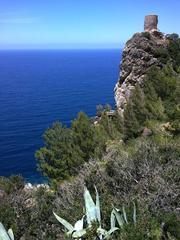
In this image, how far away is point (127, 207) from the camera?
1197 cm

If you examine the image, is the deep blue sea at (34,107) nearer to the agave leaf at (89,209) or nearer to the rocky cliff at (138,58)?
the rocky cliff at (138,58)

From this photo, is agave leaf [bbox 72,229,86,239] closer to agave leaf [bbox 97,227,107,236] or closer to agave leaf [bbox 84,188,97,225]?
agave leaf [bbox 97,227,107,236]

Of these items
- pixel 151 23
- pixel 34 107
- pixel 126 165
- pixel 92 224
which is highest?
pixel 151 23

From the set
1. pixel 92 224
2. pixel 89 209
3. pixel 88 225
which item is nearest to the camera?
pixel 92 224

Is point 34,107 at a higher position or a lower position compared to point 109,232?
lower

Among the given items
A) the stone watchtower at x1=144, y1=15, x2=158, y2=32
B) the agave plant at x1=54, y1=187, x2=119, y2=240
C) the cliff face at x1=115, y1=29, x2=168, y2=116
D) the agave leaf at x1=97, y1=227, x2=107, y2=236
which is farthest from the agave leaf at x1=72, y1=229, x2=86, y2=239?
the stone watchtower at x1=144, y1=15, x2=158, y2=32

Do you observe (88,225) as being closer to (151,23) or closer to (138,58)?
(138,58)

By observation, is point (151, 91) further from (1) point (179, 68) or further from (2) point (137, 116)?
(1) point (179, 68)

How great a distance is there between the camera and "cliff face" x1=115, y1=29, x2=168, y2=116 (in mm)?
39594

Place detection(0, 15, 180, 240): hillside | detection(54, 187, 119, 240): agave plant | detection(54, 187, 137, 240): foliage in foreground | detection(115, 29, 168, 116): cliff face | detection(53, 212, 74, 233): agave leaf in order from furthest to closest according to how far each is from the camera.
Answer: detection(115, 29, 168, 116): cliff face
detection(0, 15, 180, 240): hillside
detection(53, 212, 74, 233): agave leaf
detection(54, 187, 119, 240): agave plant
detection(54, 187, 137, 240): foliage in foreground

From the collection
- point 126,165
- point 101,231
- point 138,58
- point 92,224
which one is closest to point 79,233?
point 92,224

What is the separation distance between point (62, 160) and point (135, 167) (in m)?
11.6

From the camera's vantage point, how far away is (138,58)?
131 feet

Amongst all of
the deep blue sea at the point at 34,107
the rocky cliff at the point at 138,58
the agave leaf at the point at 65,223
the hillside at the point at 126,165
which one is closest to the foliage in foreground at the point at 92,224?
the agave leaf at the point at 65,223
